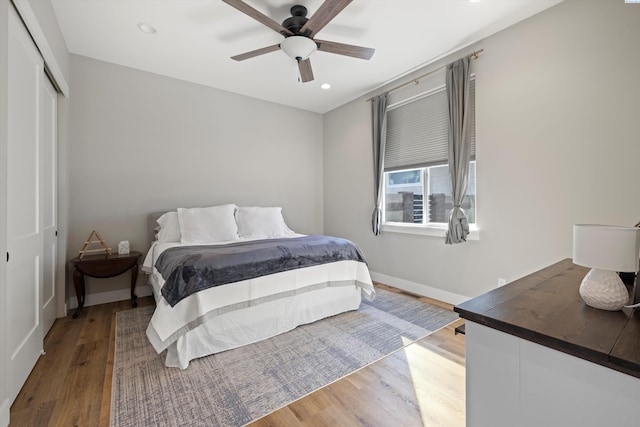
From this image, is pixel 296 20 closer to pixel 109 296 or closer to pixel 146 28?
pixel 146 28

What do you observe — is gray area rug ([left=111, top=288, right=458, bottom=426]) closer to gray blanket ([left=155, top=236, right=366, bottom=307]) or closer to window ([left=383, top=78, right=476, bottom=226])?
gray blanket ([left=155, top=236, right=366, bottom=307])

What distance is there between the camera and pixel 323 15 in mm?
2037

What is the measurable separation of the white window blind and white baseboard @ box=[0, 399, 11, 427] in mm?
3839

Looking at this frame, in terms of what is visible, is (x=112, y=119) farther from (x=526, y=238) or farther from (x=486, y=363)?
(x=526, y=238)

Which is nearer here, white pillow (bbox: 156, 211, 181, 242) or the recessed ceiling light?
the recessed ceiling light

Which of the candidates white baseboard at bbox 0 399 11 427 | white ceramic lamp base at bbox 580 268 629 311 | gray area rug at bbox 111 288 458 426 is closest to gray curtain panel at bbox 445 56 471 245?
gray area rug at bbox 111 288 458 426

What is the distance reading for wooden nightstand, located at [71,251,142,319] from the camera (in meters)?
2.78

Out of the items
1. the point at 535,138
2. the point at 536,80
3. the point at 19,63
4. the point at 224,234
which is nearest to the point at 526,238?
the point at 535,138

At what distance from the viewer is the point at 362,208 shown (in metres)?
4.22

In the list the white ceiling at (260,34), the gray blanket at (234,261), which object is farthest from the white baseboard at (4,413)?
the white ceiling at (260,34)

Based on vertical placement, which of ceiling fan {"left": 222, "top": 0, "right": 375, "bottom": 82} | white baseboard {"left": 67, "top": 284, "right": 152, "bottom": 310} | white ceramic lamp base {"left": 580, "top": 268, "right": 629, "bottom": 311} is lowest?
white baseboard {"left": 67, "top": 284, "right": 152, "bottom": 310}

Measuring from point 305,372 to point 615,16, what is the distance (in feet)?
11.2

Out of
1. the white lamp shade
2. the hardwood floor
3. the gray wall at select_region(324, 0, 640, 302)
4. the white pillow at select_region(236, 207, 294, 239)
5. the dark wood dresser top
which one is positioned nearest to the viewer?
the dark wood dresser top

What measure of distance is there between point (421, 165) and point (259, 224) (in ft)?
7.22
